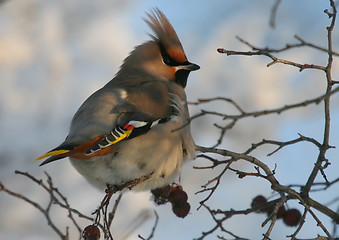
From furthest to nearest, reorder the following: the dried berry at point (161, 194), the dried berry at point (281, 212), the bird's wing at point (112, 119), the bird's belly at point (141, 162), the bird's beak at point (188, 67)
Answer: the bird's beak at point (188, 67) < the dried berry at point (161, 194) < the dried berry at point (281, 212) < the bird's belly at point (141, 162) < the bird's wing at point (112, 119)

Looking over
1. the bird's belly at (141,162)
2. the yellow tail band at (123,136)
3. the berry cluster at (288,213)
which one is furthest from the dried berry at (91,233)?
the berry cluster at (288,213)

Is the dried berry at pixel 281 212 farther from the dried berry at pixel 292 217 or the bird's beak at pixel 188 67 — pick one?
the bird's beak at pixel 188 67

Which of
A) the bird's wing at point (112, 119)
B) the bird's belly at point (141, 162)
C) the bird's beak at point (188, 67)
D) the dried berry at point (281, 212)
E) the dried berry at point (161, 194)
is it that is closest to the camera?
the bird's wing at point (112, 119)

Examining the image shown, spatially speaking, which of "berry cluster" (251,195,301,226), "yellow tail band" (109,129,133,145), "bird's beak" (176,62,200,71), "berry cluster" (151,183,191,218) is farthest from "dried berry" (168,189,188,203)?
"bird's beak" (176,62,200,71)

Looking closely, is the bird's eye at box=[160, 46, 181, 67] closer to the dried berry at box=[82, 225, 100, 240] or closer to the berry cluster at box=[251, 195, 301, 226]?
the berry cluster at box=[251, 195, 301, 226]

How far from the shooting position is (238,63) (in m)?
7.85

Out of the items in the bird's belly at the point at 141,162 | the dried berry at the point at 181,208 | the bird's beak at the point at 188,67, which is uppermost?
the bird's beak at the point at 188,67

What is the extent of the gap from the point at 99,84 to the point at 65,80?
386 millimetres

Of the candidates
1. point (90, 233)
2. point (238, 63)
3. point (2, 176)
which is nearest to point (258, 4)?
point (238, 63)

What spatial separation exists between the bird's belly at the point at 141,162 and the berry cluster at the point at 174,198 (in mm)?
57

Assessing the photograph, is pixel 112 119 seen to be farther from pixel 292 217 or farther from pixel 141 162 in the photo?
pixel 292 217

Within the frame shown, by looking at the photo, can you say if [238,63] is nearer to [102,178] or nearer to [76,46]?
[76,46]

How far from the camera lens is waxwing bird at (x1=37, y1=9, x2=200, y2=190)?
12.0 ft

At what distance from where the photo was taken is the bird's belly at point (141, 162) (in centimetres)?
381
